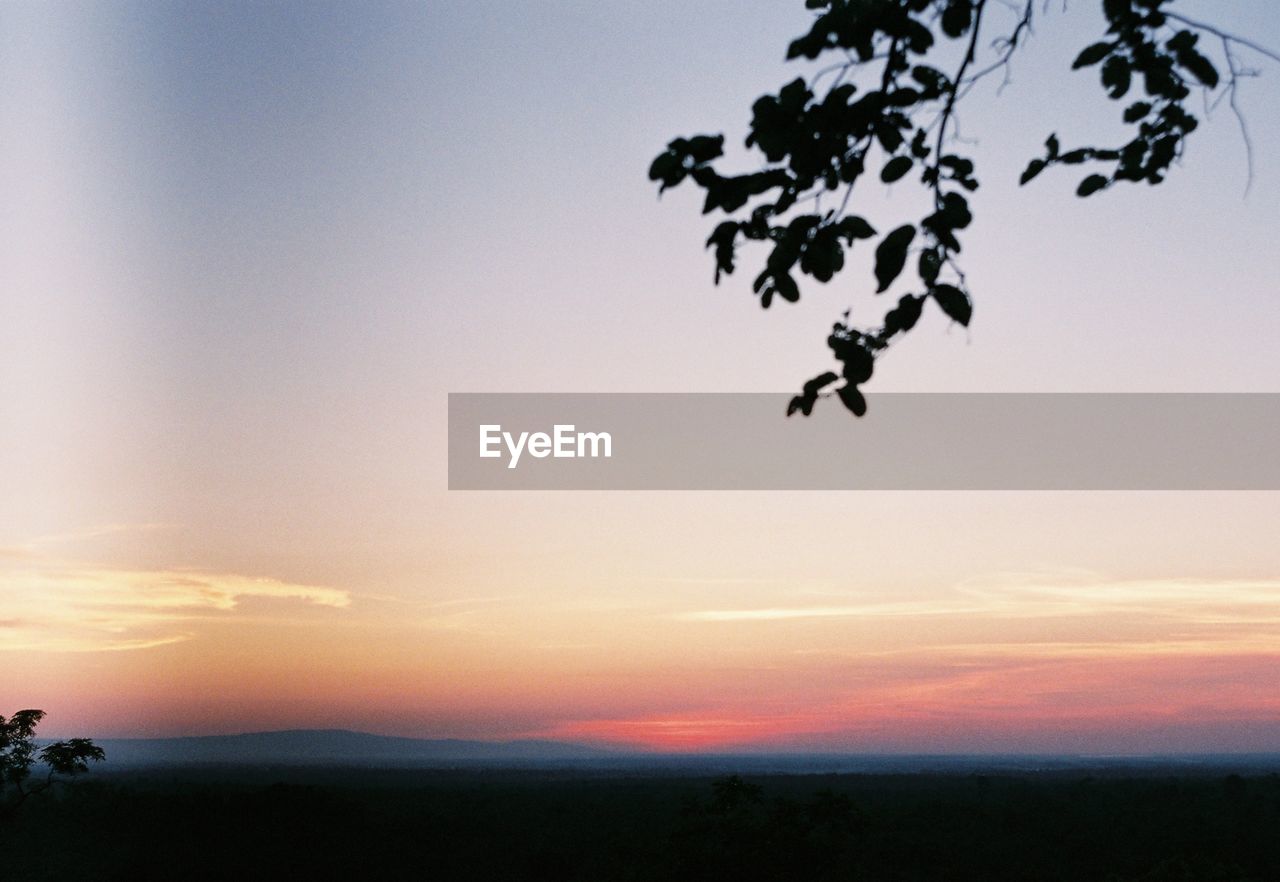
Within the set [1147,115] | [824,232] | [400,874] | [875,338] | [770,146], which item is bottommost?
[400,874]

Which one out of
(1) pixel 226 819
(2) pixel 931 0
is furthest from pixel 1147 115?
(1) pixel 226 819

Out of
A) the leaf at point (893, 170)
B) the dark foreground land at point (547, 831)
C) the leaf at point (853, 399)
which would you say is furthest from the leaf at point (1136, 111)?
the dark foreground land at point (547, 831)

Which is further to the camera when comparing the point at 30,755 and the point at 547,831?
the point at 547,831

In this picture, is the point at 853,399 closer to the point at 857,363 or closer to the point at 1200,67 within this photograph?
the point at 857,363

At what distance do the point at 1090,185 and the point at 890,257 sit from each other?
87cm

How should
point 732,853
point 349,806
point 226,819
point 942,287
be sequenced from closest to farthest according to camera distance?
point 942,287 < point 732,853 < point 226,819 < point 349,806

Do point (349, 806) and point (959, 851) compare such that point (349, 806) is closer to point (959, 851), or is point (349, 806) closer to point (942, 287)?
point (959, 851)

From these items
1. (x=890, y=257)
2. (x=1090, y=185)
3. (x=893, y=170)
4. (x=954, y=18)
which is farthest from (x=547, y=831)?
(x=890, y=257)

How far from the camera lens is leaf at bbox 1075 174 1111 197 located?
9.69ft

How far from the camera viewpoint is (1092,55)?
2.79 meters

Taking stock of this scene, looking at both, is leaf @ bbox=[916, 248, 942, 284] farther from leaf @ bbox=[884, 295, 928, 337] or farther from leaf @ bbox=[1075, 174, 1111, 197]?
leaf @ bbox=[1075, 174, 1111, 197]

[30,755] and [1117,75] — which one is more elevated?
[1117,75]

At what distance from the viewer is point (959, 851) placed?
58.3m

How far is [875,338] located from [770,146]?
48cm
